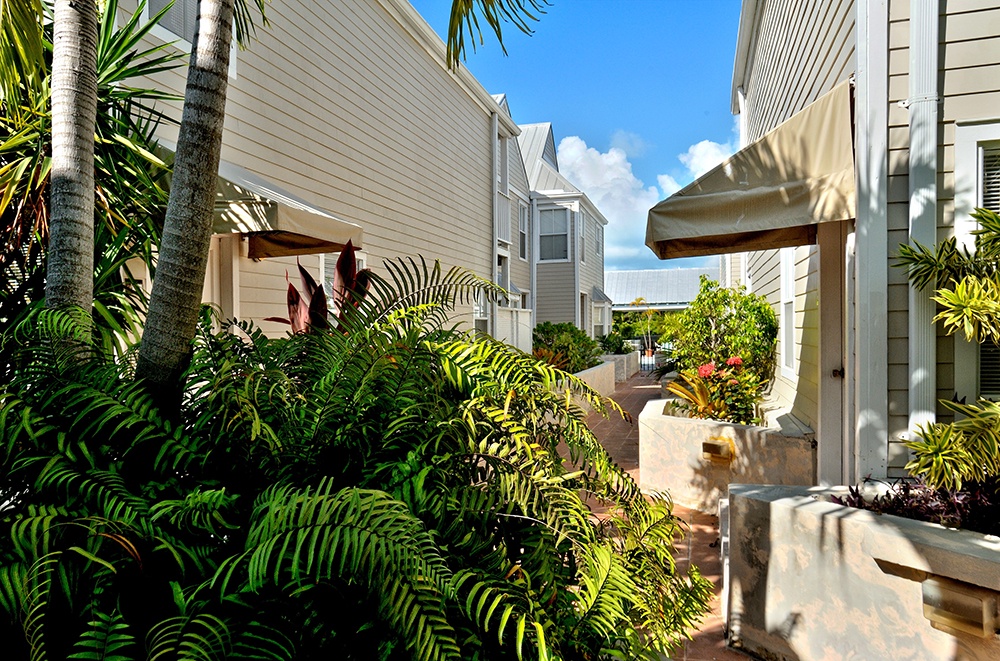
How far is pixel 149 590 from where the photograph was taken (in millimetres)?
1767

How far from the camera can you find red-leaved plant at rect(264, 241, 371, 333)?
10.1 ft

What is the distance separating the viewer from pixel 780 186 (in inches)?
158

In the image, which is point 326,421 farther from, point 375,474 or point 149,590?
point 149,590

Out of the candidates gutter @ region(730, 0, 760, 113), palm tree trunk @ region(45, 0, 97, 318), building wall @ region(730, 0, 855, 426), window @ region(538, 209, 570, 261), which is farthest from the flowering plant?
window @ region(538, 209, 570, 261)

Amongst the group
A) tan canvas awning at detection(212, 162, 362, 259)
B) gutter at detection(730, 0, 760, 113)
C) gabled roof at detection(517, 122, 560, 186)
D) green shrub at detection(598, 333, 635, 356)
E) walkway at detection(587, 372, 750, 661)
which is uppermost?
gabled roof at detection(517, 122, 560, 186)

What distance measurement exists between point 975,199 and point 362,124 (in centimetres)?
761

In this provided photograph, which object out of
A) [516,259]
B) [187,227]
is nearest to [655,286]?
[516,259]

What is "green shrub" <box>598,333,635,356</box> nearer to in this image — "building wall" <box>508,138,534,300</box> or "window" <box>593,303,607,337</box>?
"building wall" <box>508,138,534,300</box>

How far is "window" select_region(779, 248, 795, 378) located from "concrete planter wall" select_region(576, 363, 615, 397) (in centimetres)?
516

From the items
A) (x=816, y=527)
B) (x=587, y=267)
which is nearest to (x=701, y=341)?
(x=816, y=527)

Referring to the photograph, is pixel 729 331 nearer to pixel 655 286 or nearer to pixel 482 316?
pixel 482 316

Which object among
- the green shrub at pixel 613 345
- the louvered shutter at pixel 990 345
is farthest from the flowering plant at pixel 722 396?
the green shrub at pixel 613 345

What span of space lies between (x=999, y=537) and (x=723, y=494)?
124 inches

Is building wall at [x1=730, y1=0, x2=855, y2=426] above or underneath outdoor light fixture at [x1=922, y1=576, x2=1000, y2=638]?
above
